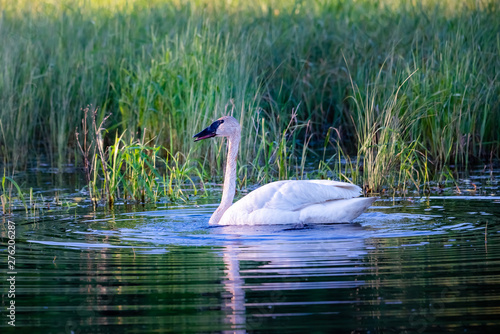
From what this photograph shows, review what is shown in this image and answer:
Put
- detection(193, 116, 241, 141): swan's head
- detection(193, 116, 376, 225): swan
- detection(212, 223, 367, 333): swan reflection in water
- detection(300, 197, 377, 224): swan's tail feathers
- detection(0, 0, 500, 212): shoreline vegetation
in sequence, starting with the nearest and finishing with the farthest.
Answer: detection(212, 223, 367, 333): swan reflection in water → detection(300, 197, 377, 224): swan's tail feathers → detection(193, 116, 376, 225): swan → detection(193, 116, 241, 141): swan's head → detection(0, 0, 500, 212): shoreline vegetation

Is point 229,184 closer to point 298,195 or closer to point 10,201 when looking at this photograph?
point 298,195

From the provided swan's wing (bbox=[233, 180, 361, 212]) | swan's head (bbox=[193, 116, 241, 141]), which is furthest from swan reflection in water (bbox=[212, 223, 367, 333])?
swan's head (bbox=[193, 116, 241, 141])

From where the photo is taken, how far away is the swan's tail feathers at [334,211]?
788cm

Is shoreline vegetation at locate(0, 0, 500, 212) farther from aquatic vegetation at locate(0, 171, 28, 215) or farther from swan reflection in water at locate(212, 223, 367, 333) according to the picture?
swan reflection in water at locate(212, 223, 367, 333)

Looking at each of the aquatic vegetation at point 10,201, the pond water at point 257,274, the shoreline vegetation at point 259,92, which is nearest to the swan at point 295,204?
the pond water at point 257,274

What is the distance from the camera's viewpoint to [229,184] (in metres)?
8.62

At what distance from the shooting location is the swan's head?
874 centimetres

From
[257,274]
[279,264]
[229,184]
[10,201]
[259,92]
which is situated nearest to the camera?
[257,274]

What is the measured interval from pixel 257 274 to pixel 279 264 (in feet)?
1.16

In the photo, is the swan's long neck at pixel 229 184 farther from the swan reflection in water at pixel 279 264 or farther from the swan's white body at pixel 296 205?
the swan reflection in water at pixel 279 264

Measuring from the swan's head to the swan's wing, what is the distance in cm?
95

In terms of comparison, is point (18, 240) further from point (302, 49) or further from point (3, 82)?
point (302, 49)

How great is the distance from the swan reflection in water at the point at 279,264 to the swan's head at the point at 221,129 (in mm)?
1105

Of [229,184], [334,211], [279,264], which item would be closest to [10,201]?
[229,184]
